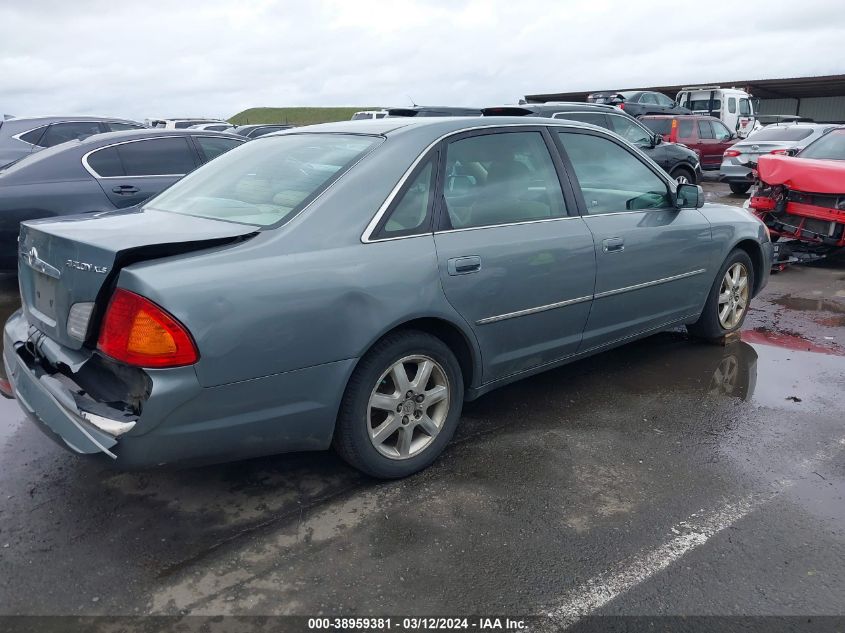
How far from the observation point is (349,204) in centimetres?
310

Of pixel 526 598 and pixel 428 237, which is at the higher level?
pixel 428 237

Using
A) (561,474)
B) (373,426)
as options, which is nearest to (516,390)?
(561,474)

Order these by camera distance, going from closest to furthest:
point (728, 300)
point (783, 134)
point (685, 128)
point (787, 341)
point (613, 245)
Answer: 1. point (613, 245)
2. point (728, 300)
3. point (787, 341)
4. point (783, 134)
5. point (685, 128)

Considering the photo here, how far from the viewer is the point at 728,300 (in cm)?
526

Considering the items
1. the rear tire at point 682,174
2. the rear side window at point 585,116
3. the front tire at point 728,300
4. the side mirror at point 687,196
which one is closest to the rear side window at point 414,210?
the side mirror at point 687,196

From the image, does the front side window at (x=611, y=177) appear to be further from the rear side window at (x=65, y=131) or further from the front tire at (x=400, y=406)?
the rear side window at (x=65, y=131)

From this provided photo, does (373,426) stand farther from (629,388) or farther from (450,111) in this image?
(450,111)

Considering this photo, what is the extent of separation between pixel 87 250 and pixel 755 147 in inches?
577

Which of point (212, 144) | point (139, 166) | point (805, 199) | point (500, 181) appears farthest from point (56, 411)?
point (805, 199)

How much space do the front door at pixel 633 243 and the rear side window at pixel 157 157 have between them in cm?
447

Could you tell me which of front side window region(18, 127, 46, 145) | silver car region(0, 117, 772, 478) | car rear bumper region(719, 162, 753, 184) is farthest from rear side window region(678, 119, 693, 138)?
silver car region(0, 117, 772, 478)

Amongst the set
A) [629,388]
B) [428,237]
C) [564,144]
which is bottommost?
[629,388]

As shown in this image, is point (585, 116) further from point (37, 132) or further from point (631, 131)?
point (37, 132)

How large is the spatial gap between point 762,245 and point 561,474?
304 cm
